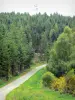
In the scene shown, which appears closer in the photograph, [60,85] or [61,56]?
[60,85]

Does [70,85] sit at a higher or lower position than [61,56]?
lower

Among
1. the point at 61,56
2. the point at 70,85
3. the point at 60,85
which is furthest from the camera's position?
the point at 61,56

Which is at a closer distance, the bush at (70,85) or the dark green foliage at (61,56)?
the bush at (70,85)

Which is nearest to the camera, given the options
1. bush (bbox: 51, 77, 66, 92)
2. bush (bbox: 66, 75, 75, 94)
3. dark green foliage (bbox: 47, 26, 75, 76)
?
bush (bbox: 66, 75, 75, 94)

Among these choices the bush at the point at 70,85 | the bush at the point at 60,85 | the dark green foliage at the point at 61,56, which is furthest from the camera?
the dark green foliage at the point at 61,56

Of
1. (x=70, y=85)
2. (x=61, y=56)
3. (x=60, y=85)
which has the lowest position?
(x=60, y=85)

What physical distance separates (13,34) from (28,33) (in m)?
46.6

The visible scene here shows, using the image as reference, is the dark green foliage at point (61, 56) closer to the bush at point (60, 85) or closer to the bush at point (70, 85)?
the bush at point (60, 85)

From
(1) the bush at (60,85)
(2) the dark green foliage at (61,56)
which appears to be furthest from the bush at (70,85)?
(2) the dark green foliage at (61,56)

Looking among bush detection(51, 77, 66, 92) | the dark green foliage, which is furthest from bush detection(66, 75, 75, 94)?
the dark green foliage

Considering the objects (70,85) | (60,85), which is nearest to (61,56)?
(60,85)

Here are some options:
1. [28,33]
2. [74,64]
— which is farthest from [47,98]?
[28,33]

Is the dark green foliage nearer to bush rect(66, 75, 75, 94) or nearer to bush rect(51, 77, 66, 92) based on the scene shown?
bush rect(51, 77, 66, 92)

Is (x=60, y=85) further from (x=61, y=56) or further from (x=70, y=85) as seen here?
(x=61, y=56)
